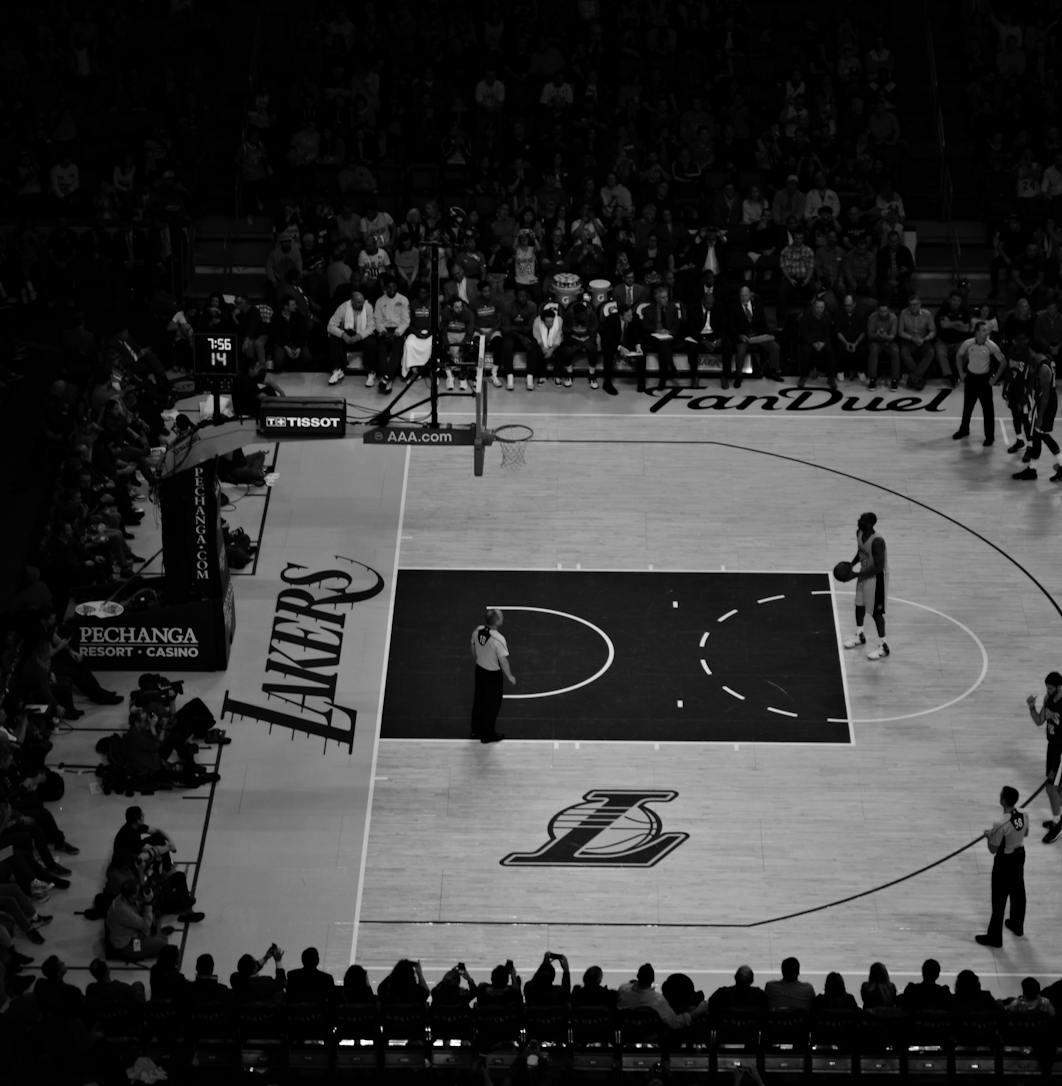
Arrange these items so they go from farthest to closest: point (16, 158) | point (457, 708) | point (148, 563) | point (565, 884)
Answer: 1. point (16, 158)
2. point (148, 563)
3. point (457, 708)
4. point (565, 884)

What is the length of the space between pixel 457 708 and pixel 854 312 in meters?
11.2

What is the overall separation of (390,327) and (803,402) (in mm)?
6370

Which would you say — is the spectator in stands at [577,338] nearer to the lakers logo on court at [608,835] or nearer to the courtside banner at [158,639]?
the courtside banner at [158,639]

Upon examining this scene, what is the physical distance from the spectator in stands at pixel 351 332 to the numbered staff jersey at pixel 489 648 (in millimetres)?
9921

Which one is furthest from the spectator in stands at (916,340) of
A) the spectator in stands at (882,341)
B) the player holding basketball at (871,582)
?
the player holding basketball at (871,582)

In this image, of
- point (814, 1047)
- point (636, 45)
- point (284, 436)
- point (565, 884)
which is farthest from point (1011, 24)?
point (814, 1047)

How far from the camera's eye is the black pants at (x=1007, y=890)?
18.7 m

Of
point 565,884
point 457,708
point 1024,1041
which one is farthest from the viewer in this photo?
point 457,708

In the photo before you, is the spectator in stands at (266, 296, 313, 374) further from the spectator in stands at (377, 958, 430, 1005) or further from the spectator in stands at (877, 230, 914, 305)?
the spectator in stands at (377, 958, 430, 1005)

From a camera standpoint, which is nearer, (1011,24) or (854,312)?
(854,312)

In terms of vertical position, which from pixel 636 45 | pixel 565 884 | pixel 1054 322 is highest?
pixel 636 45

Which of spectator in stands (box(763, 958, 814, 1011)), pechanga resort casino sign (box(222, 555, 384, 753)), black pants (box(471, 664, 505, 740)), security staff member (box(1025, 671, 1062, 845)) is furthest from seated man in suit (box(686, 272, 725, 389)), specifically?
spectator in stands (box(763, 958, 814, 1011))

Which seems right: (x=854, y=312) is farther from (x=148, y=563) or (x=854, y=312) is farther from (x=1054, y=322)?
(x=148, y=563)

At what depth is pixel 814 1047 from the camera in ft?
54.5
